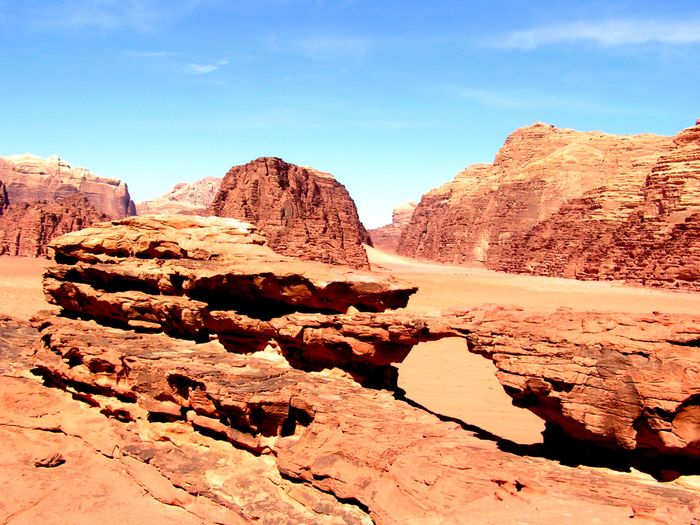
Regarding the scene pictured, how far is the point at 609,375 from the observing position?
530cm

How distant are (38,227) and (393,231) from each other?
6944 cm

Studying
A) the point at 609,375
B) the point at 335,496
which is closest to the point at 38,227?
the point at 335,496

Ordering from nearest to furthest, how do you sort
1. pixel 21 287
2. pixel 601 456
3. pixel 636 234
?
pixel 601 456, pixel 21 287, pixel 636 234

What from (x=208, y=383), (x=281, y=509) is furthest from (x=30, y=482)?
(x=281, y=509)

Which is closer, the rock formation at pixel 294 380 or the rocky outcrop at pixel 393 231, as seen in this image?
the rock formation at pixel 294 380

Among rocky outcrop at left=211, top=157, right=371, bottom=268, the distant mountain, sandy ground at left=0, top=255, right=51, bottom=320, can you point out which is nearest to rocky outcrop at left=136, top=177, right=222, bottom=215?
the distant mountain

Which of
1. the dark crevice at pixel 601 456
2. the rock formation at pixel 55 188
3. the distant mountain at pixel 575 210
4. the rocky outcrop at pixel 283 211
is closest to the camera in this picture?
the dark crevice at pixel 601 456

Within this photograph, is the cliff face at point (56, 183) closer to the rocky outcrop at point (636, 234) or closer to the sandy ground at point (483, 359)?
the rocky outcrop at point (636, 234)

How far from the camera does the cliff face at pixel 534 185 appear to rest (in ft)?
154

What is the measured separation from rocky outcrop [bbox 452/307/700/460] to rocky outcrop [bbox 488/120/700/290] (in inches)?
1078

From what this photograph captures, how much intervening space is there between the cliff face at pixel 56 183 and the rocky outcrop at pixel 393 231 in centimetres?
4351

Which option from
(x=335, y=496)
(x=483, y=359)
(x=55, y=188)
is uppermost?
(x=55, y=188)

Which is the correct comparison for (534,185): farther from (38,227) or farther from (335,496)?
(335,496)

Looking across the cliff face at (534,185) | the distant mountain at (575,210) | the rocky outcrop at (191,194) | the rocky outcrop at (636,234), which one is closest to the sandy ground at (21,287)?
the rocky outcrop at (636,234)
